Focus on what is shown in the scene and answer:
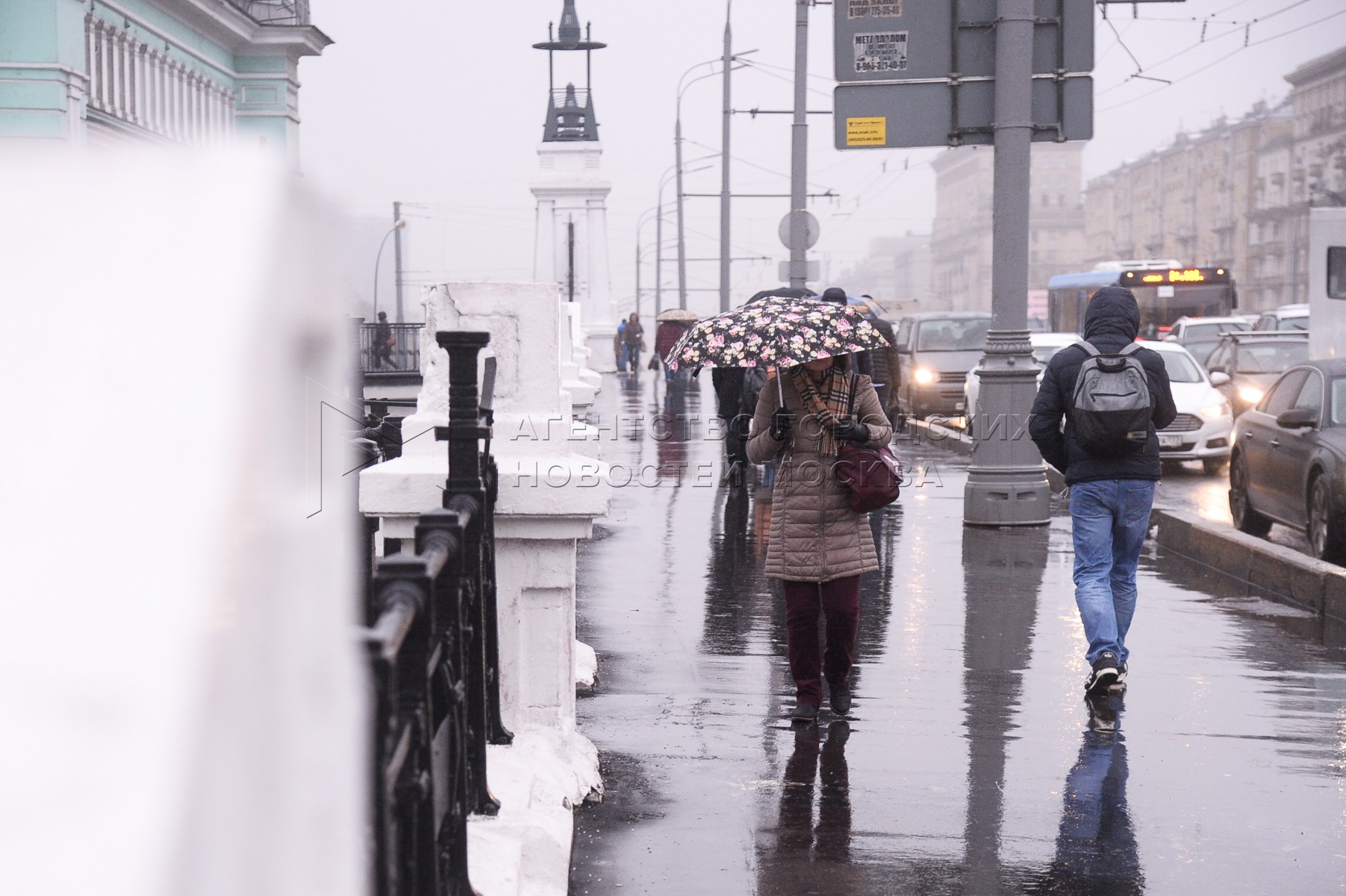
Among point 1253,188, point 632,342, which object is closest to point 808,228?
point 632,342

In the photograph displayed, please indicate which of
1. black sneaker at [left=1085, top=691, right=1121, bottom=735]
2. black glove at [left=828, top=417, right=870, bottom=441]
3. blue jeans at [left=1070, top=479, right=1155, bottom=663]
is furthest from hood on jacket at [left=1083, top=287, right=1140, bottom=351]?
black sneaker at [left=1085, top=691, right=1121, bottom=735]

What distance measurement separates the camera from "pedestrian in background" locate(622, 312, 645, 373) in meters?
46.5

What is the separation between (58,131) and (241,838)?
35179 millimetres

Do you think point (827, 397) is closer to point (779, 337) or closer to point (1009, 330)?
point (779, 337)

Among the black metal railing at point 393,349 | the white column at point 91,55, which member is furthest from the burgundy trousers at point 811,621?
the white column at point 91,55

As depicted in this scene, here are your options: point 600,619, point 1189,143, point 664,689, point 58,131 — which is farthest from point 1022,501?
point 1189,143

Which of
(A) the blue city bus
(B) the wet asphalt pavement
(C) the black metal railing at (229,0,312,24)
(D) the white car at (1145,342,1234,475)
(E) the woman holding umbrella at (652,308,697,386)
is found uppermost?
(C) the black metal railing at (229,0,312,24)

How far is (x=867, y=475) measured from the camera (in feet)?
19.5

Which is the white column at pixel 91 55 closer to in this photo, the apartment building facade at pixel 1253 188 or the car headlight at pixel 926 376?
the car headlight at pixel 926 376

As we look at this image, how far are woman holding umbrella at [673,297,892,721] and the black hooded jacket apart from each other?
94 centimetres

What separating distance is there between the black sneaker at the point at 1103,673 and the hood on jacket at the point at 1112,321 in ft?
4.29

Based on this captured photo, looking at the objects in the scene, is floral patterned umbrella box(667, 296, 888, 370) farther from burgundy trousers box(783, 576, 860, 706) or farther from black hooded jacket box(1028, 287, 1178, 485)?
black hooded jacket box(1028, 287, 1178, 485)

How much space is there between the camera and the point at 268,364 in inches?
49.3

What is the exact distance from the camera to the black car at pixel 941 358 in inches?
993
